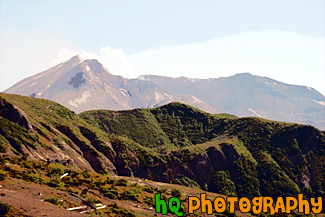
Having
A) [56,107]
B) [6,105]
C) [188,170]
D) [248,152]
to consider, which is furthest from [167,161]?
[6,105]

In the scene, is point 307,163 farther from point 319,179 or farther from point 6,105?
point 6,105

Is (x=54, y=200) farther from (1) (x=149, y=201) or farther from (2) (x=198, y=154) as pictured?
(2) (x=198, y=154)

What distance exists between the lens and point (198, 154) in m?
162

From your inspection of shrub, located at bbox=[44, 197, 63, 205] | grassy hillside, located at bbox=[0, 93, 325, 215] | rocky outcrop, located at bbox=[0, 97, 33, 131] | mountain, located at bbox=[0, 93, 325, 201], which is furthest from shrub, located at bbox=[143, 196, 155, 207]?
rocky outcrop, located at bbox=[0, 97, 33, 131]

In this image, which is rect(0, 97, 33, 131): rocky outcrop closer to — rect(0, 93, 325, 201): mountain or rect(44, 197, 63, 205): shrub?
rect(0, 93, 325, 201): mountain

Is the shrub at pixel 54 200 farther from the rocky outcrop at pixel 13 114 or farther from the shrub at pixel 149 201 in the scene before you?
the rocky outcrop at pixel 13 114

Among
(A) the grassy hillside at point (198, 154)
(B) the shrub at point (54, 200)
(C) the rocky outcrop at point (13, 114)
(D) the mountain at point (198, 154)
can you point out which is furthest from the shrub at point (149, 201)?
(C) the rocky outcrop at point (13, 114)

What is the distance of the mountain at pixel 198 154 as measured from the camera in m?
126

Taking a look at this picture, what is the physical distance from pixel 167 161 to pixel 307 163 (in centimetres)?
6324

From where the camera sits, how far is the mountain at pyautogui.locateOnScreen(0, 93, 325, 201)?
126m

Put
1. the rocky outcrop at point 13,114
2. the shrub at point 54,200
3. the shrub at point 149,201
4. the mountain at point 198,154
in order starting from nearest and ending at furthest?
the shrub at point 54,200 → the shrub at point 149,201 → the rocky outcrop at point 13,114 → the mountain at point 198,154

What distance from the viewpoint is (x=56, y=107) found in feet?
551

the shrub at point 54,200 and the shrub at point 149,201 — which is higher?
the shrub at point 54,200

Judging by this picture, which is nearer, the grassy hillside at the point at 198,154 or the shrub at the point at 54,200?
the shrub at the point at 54,200
